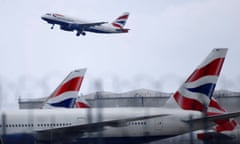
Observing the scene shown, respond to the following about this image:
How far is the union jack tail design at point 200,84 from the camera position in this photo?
2481 centimetres

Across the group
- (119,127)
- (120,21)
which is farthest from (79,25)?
(119,127)

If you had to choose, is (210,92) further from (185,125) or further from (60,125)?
(60,125)

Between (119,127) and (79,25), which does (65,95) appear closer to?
(119,127)

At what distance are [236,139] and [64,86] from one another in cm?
963

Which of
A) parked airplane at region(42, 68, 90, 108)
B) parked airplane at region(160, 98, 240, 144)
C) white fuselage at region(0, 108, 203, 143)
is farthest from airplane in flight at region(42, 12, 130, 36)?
white fuselage at region(0, 108, 203, 143)

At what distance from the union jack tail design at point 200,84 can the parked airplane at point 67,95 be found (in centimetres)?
898

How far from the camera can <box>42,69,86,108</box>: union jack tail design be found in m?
33.9

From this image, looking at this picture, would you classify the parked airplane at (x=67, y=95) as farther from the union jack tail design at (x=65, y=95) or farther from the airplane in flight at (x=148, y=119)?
the airplane in flight at (x=148, y=119)

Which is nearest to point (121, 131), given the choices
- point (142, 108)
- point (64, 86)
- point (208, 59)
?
point (208, 59)

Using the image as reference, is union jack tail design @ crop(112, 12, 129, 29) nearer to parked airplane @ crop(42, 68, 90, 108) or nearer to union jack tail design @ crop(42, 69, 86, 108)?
parked airplane @ crop(42, 68, 90, 108)

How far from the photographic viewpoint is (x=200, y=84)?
24.9 meters

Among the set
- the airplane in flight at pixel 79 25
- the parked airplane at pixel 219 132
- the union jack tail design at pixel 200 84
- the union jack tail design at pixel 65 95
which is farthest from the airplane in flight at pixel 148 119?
the airplane in flight at pixel 79 25

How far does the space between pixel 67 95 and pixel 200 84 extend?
36.5 ft

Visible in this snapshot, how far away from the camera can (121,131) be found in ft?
85.4
